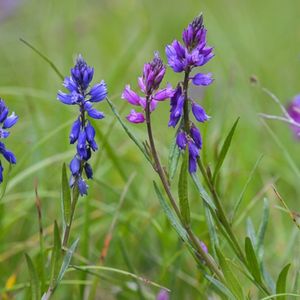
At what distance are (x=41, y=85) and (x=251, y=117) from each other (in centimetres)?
127

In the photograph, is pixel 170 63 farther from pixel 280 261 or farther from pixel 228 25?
pixel 228 25

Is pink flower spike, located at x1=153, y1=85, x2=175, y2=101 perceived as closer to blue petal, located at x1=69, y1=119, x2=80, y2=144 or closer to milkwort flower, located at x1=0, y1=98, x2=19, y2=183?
blue petal, located at x1=69, y1=119, x2=80, y2=144

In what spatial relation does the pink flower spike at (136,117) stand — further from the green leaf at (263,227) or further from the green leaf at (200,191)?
the green leaf at (263,227)

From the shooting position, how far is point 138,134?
10.9ft

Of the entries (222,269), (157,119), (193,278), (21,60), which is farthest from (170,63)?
(21,60)

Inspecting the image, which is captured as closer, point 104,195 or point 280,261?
point 280,261

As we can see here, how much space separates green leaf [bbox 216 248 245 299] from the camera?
174 centimetres

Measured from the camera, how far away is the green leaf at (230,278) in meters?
1.74

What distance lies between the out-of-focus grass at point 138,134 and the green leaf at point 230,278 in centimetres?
37

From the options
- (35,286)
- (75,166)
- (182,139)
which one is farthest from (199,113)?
(35,286)

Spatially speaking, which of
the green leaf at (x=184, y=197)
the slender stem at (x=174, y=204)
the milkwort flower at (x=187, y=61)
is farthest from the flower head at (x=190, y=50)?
the green leaf at (x=184, y=197)

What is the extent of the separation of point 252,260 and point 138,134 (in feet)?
5.19

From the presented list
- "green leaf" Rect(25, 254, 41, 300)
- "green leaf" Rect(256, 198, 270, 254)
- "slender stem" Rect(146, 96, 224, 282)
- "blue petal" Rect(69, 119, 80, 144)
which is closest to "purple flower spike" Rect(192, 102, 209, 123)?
"slender stem" Rect(146, 96, 224, 282)

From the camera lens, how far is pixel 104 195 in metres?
3.29
